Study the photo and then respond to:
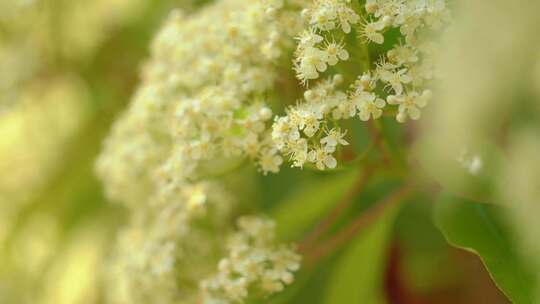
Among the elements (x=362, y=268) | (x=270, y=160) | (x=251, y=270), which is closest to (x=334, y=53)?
(x=270, y=160)

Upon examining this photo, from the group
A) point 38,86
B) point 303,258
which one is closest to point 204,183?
point 303,258

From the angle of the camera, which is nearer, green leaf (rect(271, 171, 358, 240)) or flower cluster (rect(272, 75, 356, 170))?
flower cluster (rect(272, 75, 356, 170))

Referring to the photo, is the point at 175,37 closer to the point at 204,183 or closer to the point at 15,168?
the point at 204,183

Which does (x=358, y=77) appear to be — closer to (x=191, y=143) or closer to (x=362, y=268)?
Answer: (x=191, y=143)

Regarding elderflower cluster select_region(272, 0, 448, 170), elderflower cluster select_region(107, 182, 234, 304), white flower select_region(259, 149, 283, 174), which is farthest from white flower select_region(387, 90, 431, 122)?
elderflower cluster select_region(107, 182, 234, 304)

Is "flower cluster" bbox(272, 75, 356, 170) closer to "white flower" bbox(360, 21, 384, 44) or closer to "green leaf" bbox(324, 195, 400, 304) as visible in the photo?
"white flower" bbox(360, 21, 384, 44)

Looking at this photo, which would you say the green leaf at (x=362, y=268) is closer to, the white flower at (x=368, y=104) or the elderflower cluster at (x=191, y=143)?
the elderflower cluster at (x=191, y=143)
